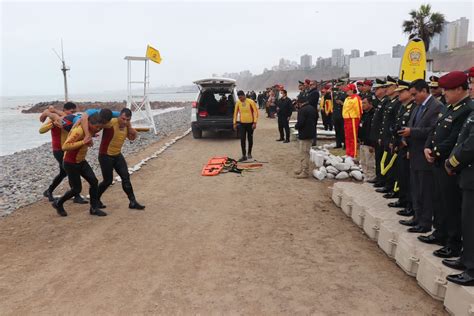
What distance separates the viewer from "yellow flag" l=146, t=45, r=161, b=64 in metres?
14.8

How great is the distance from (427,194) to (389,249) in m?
0.75

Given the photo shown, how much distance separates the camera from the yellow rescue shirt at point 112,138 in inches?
218

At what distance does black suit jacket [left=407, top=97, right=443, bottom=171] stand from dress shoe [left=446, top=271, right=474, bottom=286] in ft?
4.68

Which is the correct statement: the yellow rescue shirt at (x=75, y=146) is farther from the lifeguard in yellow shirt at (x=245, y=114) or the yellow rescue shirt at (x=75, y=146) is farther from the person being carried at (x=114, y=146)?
the lifeguard in yellow shirt at (x=245, y=114)

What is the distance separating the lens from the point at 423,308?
3.14 metres

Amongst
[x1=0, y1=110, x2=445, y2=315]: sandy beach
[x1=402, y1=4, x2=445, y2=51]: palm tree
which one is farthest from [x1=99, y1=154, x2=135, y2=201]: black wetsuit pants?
[x1=402, y1=4, x2=445, y2=51]: palm tree

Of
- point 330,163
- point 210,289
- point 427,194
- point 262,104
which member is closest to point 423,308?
point 427,194

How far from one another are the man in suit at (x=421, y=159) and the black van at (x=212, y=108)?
28.9ft

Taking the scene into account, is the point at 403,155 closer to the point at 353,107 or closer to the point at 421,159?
the point at 421,159

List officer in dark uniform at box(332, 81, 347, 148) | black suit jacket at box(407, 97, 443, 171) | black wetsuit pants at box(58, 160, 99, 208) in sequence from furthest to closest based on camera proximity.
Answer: officer in dark uniform at box(332, 81, 347, 148)
black wetsuit pants at box(58, 160, 99, 208)
black suit jacket at box(407, 97, 443, 171)

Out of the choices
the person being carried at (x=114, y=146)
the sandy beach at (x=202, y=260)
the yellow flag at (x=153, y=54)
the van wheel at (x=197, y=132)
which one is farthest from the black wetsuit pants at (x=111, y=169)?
the yellow flag at (x=153, y=54)

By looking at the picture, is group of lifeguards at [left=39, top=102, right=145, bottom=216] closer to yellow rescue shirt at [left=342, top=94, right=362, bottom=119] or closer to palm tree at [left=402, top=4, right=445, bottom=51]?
yellow rescue shirt at [left=342, top=94, right=362, bottom=119]

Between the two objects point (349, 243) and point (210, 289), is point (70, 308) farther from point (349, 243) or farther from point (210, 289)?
point (349, 243)

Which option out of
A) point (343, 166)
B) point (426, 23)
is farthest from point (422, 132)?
point (426, 23)
